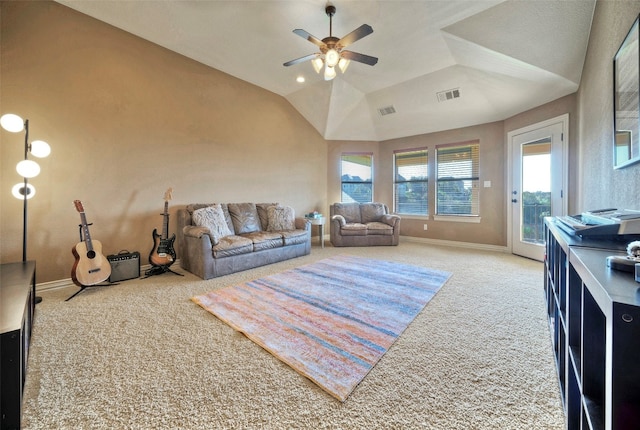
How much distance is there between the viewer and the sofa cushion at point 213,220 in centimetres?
360

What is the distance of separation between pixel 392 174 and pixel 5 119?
6092mm

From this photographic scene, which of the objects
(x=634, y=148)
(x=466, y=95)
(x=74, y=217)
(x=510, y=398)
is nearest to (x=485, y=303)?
(x=510, y=398)

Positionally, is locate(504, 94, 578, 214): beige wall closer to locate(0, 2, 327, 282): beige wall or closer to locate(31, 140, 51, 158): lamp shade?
locate(0, 2, 327, 282): beige wall

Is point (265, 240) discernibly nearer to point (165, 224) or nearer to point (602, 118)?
point (165, 224)

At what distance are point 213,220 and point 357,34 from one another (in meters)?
2.96

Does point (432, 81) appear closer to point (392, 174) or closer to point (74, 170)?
point (392, 174)

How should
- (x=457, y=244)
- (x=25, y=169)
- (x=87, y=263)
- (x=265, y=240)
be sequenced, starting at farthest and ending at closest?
(x=457, y=244) < (x=265, y=240) < (x=87, y=263) < (x=25, y=169)

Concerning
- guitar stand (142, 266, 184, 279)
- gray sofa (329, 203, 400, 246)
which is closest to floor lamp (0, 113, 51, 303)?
guitar stand (142, 266, 184, 279)

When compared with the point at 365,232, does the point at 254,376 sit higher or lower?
lower

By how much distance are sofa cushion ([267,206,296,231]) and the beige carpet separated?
2217 millimetres

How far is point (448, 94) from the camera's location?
461 centimetres

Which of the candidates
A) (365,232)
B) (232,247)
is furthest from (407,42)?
(232,247)

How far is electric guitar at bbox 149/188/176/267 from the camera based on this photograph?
3402 mm

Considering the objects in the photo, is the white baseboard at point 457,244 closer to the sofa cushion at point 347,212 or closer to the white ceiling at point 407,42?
the sofa cushion at point 347,212
